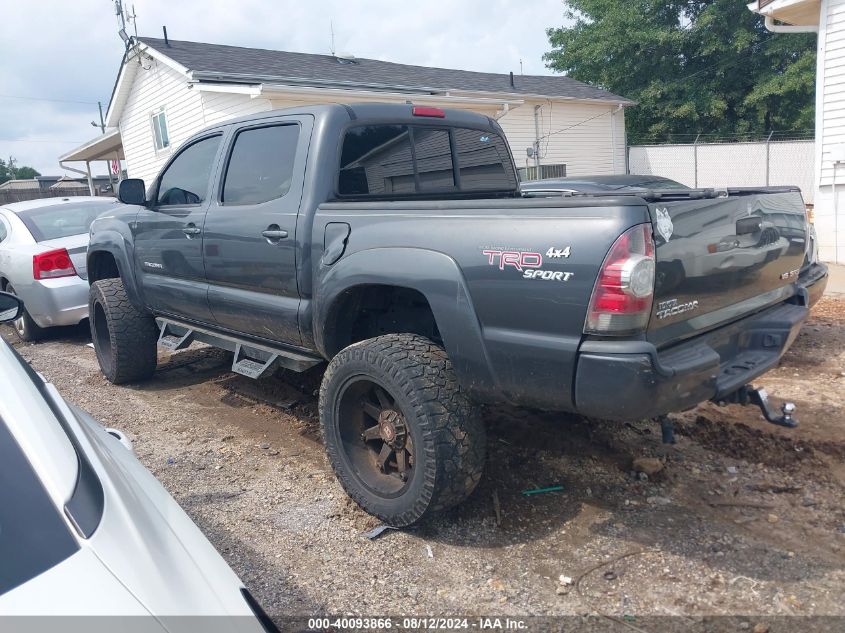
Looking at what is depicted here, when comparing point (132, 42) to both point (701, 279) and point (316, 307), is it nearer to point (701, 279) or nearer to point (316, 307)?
point (316, 307)

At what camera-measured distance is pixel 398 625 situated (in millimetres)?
2648

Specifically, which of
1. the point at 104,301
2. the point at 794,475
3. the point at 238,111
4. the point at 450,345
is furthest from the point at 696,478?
the point at 238,111

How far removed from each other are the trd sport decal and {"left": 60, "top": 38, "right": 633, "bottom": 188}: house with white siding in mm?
11023

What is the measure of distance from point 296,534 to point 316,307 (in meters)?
1.15

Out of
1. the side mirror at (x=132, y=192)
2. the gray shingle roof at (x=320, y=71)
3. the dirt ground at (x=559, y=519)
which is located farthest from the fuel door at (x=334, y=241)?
the gray shingle roof at (x=320, y=71)

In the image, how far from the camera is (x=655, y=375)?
2.54m

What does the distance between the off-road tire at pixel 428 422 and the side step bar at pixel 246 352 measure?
0.84 m

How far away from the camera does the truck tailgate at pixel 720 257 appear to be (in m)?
2.64

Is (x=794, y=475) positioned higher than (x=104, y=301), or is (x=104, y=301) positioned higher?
(x=104, y=301)

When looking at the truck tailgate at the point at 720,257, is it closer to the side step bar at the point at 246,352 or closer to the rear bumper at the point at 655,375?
the rear bumper at the point at 655,375

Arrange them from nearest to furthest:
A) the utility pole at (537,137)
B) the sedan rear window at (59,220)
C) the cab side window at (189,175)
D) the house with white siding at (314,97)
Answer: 1. the cab side window at (189,175)
2. the sedan rear window at (59,220)
3. the house with white siding at (314,97)
4. the utility pole at (537,137)

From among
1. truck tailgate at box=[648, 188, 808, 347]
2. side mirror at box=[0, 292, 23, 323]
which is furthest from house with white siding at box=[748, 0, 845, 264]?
side mirror at box=[0, 292, 23, 323]

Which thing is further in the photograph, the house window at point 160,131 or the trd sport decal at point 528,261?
the house window at point 160,131

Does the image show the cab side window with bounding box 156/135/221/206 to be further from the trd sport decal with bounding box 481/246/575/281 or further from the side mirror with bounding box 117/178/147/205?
the trd sport decal with bounding box 481/246/575/281
